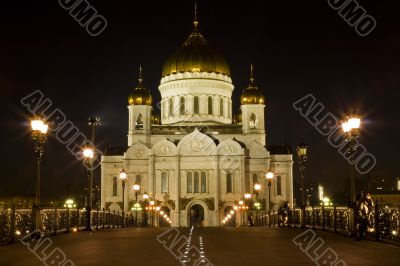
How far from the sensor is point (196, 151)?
268ft

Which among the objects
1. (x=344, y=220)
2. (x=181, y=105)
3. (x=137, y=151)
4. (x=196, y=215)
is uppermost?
(x=181, y=105)

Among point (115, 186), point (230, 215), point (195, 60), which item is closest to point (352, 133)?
point (230, 215)

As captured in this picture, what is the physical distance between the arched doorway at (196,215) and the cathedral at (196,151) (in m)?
0.13

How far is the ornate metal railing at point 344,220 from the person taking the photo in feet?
64.7

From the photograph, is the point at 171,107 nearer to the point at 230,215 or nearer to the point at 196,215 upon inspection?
the point at 196,215

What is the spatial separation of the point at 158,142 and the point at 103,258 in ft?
221

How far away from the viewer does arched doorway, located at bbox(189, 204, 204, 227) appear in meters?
81.8

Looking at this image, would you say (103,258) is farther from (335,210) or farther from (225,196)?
(225,196)

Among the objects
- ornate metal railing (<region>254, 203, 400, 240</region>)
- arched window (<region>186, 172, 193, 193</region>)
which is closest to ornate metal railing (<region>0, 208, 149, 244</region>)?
ornate metal railing (<region>254, 203, 400, 240</region>)

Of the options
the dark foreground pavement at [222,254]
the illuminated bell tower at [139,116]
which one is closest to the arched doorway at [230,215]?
the illuminated bell tower at [139,116]

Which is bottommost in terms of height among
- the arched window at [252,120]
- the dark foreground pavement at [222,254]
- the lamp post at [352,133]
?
the dark foreground pavement at [222,254]

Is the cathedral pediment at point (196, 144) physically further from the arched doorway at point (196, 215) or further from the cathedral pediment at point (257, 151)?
the arched doorway at point (196, 215)

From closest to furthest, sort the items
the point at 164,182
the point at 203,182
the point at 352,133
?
the point at 352,133
the point at 164,182
the point at 203,182

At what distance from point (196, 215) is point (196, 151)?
884 centimetres
